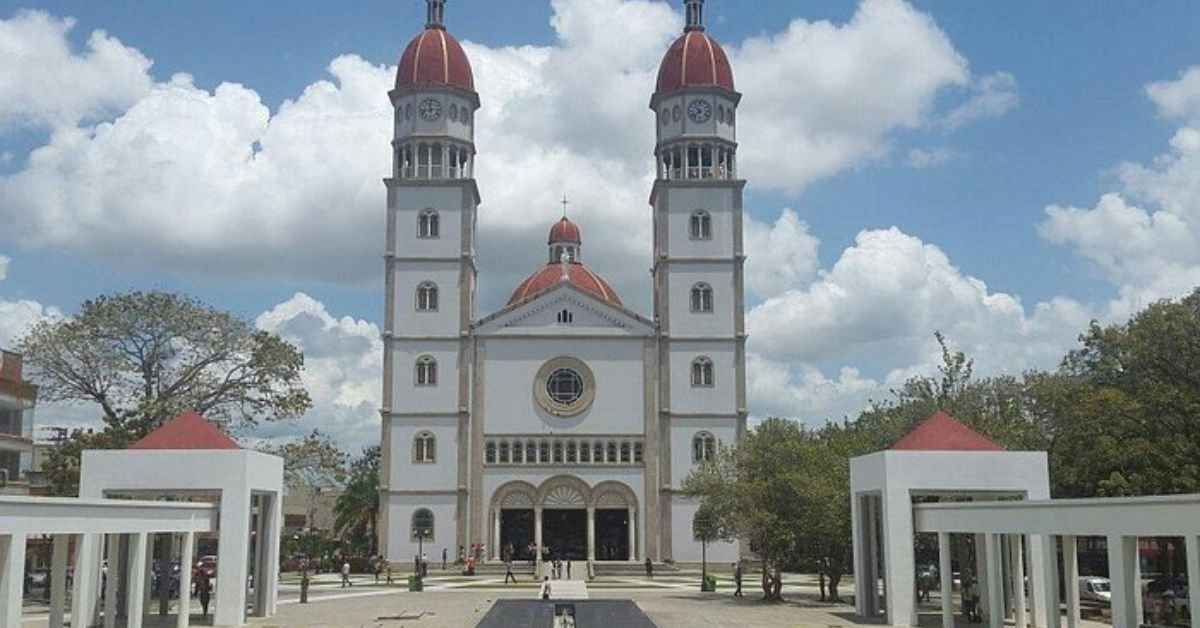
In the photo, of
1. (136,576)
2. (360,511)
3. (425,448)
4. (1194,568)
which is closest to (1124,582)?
(1194,568)

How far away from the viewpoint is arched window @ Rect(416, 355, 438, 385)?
60.8 m

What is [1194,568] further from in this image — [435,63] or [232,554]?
[435,63]

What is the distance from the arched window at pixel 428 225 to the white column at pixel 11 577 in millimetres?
40095

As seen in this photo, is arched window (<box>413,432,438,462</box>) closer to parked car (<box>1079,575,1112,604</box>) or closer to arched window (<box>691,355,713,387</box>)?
arched window (<box>691,355,713,387</box>)

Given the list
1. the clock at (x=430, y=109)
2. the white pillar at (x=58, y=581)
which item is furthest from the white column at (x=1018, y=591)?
the clock at (x=430, y=109)

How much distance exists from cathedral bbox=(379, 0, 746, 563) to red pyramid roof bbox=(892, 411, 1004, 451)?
1125 inches

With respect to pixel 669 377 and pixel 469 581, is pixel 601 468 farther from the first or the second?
pixel 469 581

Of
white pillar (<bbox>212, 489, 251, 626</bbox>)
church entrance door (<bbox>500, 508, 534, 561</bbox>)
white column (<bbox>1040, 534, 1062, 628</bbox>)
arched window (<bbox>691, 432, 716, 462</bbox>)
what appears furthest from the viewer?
church entrance door (<bbox>500, 508, 534, 561</bbox>)

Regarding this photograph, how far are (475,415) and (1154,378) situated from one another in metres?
31.8

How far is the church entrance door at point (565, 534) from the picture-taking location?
61.2m

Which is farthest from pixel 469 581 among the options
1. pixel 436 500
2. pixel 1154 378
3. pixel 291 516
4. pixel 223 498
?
pixel 291 516

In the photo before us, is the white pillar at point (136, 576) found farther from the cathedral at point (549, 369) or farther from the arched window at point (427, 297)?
the arched window at point (427, 297)

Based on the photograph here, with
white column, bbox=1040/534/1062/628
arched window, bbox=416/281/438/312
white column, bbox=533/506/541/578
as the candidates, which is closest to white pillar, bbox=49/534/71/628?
white column, bbox=1040/534/1062/628

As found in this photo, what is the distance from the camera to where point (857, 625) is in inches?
1213
